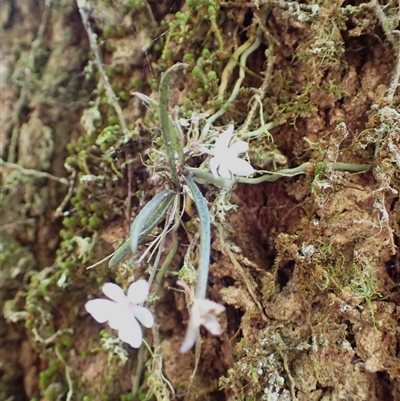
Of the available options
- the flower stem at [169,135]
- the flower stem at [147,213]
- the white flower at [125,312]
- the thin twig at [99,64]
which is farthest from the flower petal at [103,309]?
the thin twig at [99,64]

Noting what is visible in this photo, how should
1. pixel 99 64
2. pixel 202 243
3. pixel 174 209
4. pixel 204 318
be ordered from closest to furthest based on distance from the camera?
pixel 204 318 → pixel 202 243 → pixel 174 209 → pixel 99 64

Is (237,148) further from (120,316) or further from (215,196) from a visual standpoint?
(120,316)

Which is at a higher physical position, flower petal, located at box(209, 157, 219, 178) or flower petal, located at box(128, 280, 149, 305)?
flower petal, located at box(209, 157, 219, 178)

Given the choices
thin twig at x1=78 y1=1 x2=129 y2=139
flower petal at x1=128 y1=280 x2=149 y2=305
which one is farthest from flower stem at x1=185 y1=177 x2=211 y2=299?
thin twig at x1=78 y1=1 x2=129 y2=139

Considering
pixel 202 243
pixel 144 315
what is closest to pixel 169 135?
pixel 202 243

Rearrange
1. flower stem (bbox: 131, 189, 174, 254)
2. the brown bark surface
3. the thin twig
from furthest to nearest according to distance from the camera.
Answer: the thin twig < the brown bark surface < flower stem (bbox: 131, 189, 174, 254)

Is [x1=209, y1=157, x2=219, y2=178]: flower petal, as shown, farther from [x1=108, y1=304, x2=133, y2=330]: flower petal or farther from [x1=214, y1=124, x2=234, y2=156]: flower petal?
[x1=108, y1=304, x2=133, y2=330]: flower petal

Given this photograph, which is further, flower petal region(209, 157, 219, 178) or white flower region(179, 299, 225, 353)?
flower petal region(209, 157, 219, 178)

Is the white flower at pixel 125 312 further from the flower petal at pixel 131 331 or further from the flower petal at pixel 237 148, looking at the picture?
the flower petal at pixel 237 148
